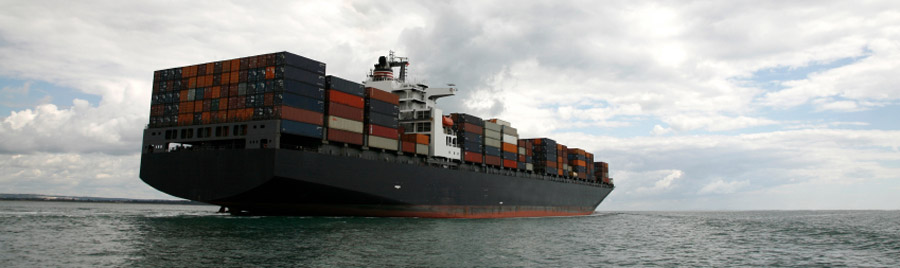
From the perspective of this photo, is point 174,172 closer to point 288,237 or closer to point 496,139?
point 288,237

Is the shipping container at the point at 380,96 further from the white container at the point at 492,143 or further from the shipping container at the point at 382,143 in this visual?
the white container at the point at 492,143

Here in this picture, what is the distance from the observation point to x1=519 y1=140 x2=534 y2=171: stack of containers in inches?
2665

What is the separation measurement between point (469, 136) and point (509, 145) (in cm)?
874

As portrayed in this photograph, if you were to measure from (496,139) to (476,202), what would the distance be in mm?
9621

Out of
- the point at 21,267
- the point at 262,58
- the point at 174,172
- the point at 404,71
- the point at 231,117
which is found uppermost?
the point at 404,71

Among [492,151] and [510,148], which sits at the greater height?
[510,148]

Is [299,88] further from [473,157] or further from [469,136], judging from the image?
[473,157]

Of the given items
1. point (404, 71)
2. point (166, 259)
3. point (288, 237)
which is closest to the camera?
point (166, 259)

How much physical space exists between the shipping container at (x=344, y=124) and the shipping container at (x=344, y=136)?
24 centimetres

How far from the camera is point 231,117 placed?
40.5 metres

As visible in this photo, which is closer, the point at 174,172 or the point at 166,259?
the point at 166,259

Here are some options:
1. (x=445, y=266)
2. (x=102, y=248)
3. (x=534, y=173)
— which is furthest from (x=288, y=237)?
(x=534, y=173)

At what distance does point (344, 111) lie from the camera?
42.7 meters

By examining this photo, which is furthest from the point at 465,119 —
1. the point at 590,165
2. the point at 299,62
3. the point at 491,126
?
the point at 590,165
